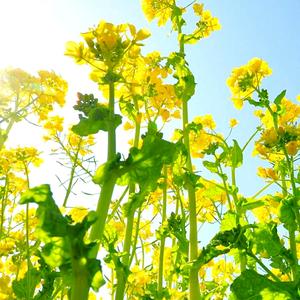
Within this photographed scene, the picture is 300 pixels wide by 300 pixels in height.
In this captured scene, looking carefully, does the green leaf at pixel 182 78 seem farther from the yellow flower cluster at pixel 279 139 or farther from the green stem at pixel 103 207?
the green stem at pixel 103 207

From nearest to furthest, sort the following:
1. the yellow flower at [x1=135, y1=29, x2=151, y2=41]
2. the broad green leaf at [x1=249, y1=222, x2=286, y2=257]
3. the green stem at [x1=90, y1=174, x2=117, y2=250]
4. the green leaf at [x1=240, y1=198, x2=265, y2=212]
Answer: the green stem at [x1=90, y1=174, x2=117, y2=250] → the yellow flower at [x1=135, y1=29, x2=151, y2=41] → the broad green leaf at [x1=249, y1=222, x2=286, y2=257] → the green leaf at [x1=240, y1=198, x2=265, y2=212]

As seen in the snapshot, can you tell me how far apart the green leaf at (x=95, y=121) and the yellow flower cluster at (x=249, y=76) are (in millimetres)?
2557

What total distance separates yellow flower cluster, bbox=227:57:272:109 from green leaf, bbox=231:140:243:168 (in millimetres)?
902

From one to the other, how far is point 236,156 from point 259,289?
1.52 m

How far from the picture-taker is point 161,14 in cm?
473

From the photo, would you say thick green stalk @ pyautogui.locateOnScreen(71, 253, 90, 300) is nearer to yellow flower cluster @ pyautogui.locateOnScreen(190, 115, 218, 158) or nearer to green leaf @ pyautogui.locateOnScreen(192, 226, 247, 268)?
Result: green leaf @ pyautogui.locateOnScreen(192, 226, 247, 268)

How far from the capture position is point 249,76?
4.33m

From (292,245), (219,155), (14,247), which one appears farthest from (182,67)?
(14,247)

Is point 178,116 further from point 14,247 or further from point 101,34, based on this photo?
point 14,247

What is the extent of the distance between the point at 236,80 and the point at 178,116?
85 cm

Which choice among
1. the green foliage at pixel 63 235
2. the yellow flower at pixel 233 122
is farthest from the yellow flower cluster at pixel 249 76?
the green foliage at pixel 63 235

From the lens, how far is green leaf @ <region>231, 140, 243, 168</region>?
3621mm

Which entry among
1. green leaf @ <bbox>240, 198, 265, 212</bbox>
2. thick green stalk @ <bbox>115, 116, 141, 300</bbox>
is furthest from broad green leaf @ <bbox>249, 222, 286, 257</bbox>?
thick green stalk @ <bbox>115, 116, 141, 300</bbox>

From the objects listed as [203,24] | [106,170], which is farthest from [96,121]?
[203,24]
